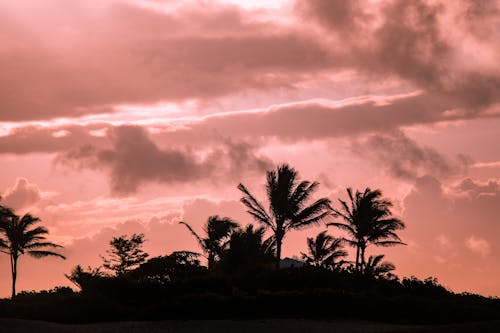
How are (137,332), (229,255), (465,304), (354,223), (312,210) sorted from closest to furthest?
(137,332) → (465,304) → (229,255) → (312,210) → (354,223)

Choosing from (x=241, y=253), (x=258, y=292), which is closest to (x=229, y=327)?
(x=258, y=292)

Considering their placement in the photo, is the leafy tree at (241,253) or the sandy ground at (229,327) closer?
the sandy ground at (229,327)

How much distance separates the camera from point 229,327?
22.1m

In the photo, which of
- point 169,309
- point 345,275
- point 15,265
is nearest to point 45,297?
point 169,309

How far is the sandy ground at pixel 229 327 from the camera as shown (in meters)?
20.8

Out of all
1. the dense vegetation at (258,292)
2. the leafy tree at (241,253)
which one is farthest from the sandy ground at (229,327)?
the leafy tree at (241,253)

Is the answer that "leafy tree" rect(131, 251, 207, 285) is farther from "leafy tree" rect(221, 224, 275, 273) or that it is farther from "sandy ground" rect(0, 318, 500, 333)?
"sandy ground" rect(0, 318, 500, 333)

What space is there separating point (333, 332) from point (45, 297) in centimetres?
1371

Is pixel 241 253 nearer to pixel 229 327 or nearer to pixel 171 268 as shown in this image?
pixel 171 268

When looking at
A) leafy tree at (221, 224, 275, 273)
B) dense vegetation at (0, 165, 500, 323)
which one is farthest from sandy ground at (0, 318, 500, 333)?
leafy tree at (221, 224, 275, 273)

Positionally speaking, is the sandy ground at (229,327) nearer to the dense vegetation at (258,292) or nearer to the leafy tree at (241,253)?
the dense vegetation at (258,292)

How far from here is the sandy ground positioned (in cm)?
2083

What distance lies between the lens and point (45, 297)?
97.0 feet

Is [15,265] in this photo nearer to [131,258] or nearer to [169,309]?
[131,258]
